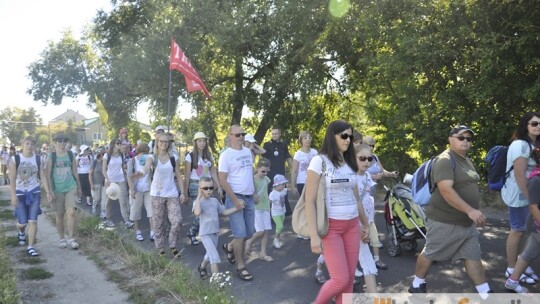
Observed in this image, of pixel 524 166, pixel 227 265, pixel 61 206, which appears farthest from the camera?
pixel 61 206

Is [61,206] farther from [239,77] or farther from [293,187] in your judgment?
[239,77]

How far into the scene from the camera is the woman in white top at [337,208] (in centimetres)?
365

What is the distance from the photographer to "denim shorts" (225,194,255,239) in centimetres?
561

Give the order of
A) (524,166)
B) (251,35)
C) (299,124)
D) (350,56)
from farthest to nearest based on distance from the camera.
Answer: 1. (299,124)
2. (251,35)
3. (350,56)
4. (524,166)

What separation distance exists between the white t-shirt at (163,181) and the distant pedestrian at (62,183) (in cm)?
174

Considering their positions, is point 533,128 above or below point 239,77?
below

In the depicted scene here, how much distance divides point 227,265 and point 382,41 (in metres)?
7.88

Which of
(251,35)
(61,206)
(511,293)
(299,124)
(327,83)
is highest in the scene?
(251,35)

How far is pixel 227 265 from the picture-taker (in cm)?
640

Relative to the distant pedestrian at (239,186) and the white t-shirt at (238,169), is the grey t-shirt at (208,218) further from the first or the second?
the white t-shirt at (238,169)

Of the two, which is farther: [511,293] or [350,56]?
[350,56]

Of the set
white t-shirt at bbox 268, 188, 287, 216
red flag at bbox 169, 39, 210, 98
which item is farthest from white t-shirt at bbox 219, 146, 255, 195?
red flag at bbox 169, 39, 210, 98

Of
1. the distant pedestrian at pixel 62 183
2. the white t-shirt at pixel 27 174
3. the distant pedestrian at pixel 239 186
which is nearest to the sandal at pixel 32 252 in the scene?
the distant pedestrian at pixel 62 183

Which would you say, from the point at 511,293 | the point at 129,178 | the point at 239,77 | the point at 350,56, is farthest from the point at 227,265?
the point at 239,77
